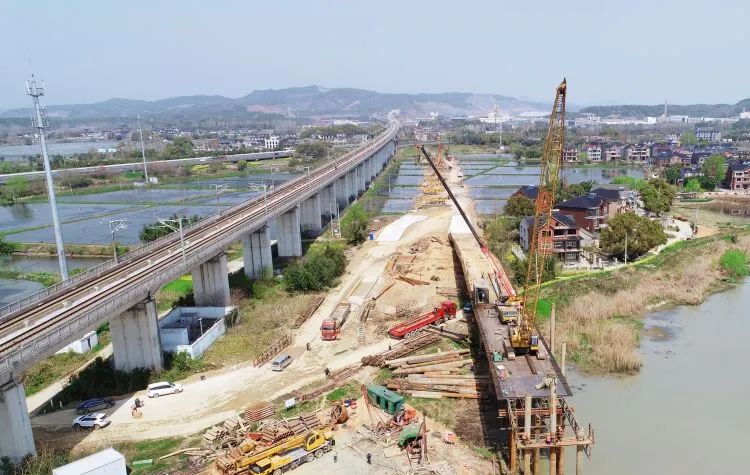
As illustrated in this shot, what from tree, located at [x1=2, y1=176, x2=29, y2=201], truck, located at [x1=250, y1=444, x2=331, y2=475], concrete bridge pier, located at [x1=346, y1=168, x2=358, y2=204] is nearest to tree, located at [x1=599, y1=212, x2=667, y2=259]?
truck, located at [x1=250, y1=444, x2=331, y2=475]

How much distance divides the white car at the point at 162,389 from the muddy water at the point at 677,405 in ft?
71.4

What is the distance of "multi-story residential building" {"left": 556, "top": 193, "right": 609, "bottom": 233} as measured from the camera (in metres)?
64.3

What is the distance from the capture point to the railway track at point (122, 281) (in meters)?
26.8

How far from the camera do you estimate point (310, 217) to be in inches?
2980

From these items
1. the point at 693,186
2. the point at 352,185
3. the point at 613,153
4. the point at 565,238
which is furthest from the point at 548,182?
the point at 613,153

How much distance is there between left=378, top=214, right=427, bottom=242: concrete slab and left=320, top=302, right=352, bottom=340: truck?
86.1 feet

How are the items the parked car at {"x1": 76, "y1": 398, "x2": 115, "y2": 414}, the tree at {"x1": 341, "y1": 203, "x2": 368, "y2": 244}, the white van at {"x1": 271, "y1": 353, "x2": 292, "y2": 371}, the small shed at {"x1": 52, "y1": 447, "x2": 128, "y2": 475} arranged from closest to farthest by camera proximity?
the small shed at {"x1": 52, "y1": 447, "x2": 128, "y2": 475}
the parked car at {"x1": 76, "y1": 398, "x2": 115, "y2": 414}
the white van at {"x1": 271, "y1": 353, "x2": 292, "y2": 371}
the tree at {"x1": 341, "y1": 203, "x2": 368, "y2": 244}

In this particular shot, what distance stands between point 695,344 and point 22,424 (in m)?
40.8

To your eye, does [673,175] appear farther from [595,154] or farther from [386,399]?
[386,399]

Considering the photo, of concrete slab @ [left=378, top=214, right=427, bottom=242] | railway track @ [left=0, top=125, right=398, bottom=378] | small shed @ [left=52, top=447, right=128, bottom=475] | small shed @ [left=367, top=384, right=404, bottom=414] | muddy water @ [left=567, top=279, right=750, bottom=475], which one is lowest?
muddy water @ [left=567, top=279, right=750, bottom=475]

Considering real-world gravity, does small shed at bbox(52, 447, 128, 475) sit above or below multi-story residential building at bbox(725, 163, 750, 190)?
below

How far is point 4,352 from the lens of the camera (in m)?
24.1

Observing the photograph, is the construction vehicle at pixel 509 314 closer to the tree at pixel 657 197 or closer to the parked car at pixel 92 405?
the parked car at pixel 92 405

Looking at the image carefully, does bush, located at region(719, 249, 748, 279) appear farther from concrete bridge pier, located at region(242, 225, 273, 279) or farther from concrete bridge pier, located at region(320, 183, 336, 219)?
concrete bridge pier, located at region(320, 183, 336, 219)
